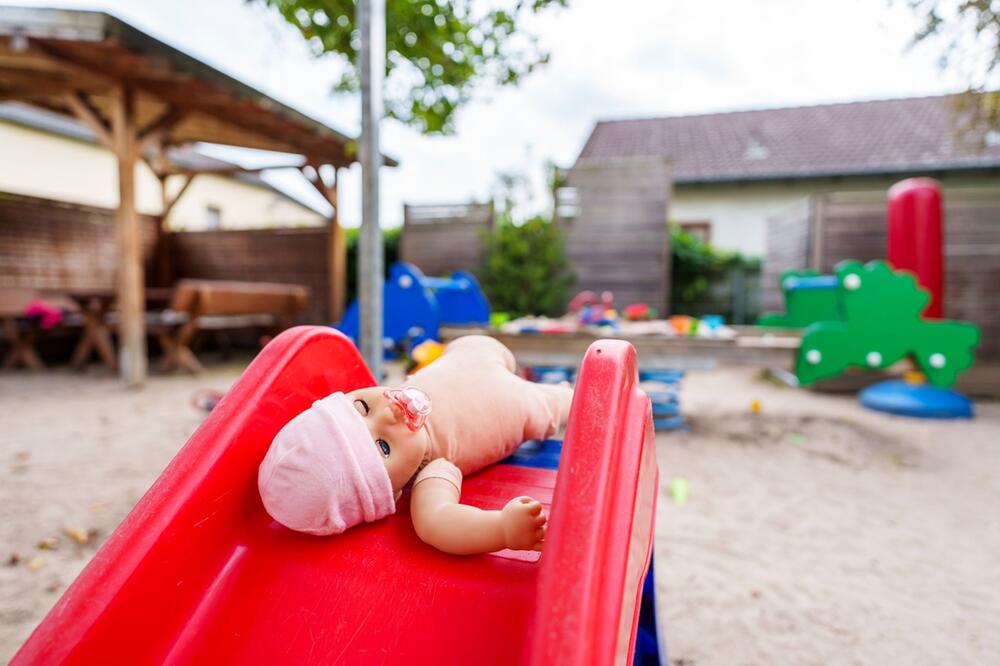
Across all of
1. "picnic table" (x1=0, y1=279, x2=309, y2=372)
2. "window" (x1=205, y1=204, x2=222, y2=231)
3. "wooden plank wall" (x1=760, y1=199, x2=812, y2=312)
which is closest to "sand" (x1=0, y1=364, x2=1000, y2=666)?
"picnic table" (x1=0, y1=279, x2=309, y2=372)

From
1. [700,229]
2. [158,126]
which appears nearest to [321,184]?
[158,126]

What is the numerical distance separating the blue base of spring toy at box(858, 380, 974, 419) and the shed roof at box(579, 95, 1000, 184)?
28.9ft

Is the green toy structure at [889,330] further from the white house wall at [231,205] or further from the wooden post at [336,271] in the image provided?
the white house wall at [231,205]

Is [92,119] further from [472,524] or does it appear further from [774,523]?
[774,523]

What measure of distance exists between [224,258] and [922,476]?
9050mm

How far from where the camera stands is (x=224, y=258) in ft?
29.8

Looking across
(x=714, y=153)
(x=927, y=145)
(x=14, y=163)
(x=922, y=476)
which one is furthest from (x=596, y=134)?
(x=922, y=476)

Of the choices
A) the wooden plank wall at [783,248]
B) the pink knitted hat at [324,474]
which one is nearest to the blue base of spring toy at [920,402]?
the wooden plank wall at [783,248]

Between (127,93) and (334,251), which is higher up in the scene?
(127,93)

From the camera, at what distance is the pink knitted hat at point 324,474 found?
1.06m

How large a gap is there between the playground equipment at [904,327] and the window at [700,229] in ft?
26.5

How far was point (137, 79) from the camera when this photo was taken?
567 cm

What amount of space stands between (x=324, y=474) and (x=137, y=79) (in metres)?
6.24

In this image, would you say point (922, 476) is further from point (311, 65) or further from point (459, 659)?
point (311, 65)
